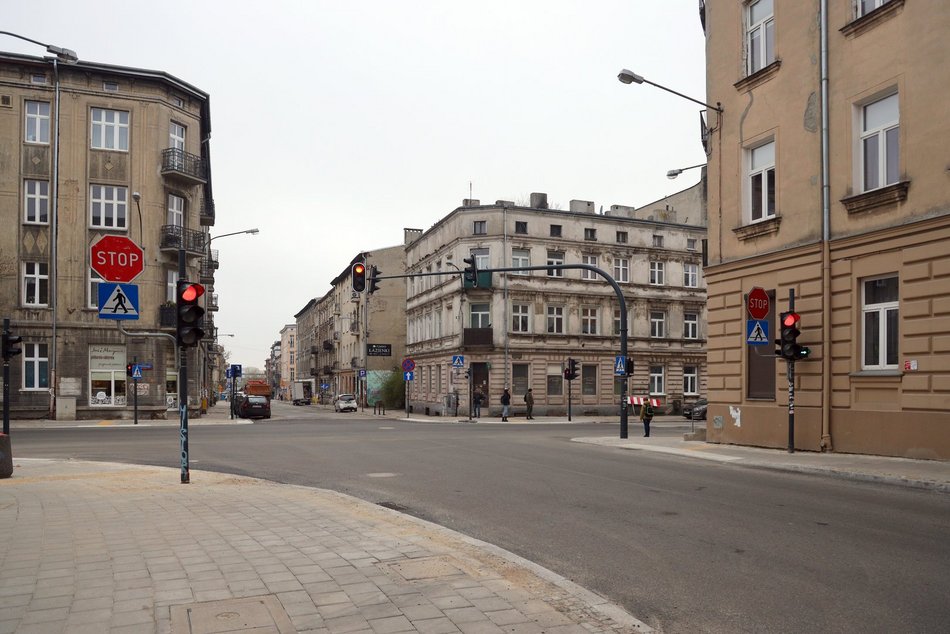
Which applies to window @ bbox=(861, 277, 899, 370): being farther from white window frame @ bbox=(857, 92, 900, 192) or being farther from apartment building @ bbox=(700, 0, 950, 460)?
white window frame @ bbox=(857, 92, 900, 192)

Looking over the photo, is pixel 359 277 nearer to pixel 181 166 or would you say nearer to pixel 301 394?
pixel 181 166

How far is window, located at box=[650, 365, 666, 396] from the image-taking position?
4828cm

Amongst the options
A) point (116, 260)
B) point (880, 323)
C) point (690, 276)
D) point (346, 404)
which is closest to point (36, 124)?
point (346, 404)

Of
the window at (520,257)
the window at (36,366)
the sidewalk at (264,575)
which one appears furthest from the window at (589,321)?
the sidewalk at (264,575)

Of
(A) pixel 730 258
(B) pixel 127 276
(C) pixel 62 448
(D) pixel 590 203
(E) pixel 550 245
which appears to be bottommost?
(C) pixel 62 448

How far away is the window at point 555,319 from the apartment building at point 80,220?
21196mm

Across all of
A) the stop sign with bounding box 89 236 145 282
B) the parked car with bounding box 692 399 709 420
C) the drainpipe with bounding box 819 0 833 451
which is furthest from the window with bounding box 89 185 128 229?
the drainpipe with bounding box 819 0 833 451

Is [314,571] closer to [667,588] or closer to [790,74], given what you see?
[667,588]

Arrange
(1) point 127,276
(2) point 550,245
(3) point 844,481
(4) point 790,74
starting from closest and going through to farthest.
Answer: (1) point 127,276 → (3) point 844,481 → (4) point 790,74 → (2) point 550,245

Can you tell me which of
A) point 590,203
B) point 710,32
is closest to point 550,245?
point 590,203

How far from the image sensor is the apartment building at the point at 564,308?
4538 centimetres

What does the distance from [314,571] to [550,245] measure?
4106 cm

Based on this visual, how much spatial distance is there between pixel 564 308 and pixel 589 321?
188 cm

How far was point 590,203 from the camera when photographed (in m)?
50.0
